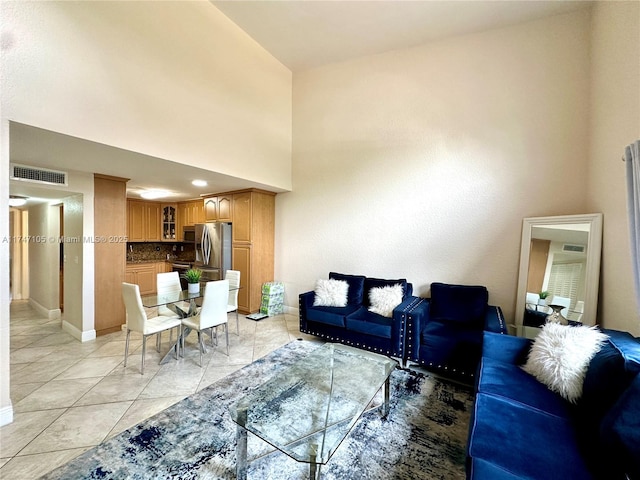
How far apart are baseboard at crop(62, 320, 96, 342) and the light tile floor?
0.07 meters

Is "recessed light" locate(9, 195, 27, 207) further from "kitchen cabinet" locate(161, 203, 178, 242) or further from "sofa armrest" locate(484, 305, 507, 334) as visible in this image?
"sofa armrest" locate(484, 305, 507, 334)

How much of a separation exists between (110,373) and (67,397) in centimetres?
38

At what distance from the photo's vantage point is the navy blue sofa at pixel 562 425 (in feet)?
3.48

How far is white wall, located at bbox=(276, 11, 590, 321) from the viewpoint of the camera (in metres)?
2.83

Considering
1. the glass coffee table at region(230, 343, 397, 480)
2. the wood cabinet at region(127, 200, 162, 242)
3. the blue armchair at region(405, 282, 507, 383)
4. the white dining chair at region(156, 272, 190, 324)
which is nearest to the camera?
the glass coffee table at region(230, 343, 397, 480)

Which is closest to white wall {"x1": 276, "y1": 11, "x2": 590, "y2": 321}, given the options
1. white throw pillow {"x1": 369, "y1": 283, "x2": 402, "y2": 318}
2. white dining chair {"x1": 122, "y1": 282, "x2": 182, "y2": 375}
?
white throw pillow {"x1": 369, "y1": 283, "x2": 402, "y2": 318}

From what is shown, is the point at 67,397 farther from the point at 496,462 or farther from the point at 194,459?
the point at 496,462

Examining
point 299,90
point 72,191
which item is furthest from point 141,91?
point 299,90

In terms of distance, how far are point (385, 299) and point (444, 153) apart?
2095mm

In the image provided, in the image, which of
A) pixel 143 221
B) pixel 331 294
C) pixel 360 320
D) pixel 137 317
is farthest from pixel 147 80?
pixel 143 221

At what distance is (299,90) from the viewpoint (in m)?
4.55

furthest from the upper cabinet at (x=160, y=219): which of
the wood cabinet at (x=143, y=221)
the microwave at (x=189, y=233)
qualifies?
the microwave at (x=189, y=233)

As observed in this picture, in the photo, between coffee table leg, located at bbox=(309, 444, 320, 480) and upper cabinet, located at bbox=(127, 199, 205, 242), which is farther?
upper cabinet, located at bbox=(127, 199, 205, 242)

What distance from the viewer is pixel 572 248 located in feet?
8.64
